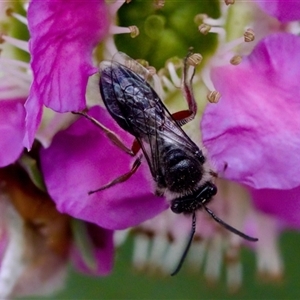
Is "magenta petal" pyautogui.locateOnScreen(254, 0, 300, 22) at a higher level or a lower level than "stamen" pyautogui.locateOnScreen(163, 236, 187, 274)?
higher

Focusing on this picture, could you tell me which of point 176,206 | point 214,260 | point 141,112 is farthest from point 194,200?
point 214,260

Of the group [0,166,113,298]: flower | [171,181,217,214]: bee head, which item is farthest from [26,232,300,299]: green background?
[171,181,217,214]: bee head

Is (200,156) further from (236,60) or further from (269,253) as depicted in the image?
(269,253)

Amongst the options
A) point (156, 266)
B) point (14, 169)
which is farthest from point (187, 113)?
point (156, 266)

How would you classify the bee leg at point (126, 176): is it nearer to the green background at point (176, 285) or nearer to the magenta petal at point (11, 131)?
the magenta petal at point (11, 131)

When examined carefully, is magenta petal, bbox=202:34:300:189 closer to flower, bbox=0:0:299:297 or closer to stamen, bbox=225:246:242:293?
flower, bbox=0:0:299:297

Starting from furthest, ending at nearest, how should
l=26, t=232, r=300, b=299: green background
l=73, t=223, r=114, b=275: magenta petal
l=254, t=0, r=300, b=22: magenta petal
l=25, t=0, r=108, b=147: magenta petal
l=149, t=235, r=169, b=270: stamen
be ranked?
A: l=26, t=232, r=300, b=299: green background, l=149, t=235, r=169, b=270: stamen, l=73, t=223, r=114, b=275: magenta petal, l=254, t=0, r=300, b=22: magenta petal, l=25, t=0, r=108, b=147: magenta petal
